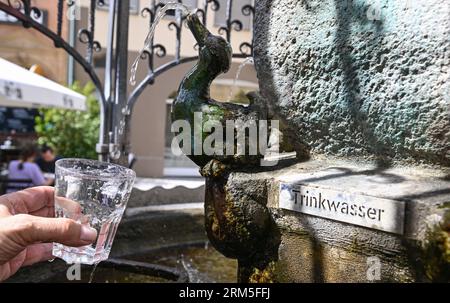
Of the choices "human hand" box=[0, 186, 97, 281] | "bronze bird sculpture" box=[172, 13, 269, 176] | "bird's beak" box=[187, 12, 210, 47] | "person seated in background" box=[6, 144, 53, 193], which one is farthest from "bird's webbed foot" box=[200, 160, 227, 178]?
"person seated in background" box=[6, 144, 53, 193]

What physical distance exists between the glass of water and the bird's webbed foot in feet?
1.76

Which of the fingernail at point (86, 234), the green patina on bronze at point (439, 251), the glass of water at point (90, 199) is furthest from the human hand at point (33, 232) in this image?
the green patina on bronze at point (439, 251)

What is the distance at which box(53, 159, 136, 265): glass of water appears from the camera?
4.37 feet

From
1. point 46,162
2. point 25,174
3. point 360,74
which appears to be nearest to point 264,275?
point 360,74

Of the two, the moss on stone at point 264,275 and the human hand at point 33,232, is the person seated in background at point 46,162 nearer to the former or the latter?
the moss on stone at point 264,275

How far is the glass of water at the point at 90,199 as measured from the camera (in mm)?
1332

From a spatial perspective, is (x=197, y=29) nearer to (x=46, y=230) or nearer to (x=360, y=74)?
(x=360, y=74)

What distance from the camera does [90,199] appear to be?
52.7 inches

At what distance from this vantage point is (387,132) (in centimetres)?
172

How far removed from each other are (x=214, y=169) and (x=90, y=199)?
2.12 ft

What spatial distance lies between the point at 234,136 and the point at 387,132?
545 mm

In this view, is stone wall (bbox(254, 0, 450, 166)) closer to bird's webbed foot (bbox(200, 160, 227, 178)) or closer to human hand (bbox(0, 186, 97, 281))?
bird's webbed foot (bbox(200, 160, 227, 178))

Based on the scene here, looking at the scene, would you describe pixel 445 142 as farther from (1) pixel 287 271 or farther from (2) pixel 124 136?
(2) pixel 124 136
